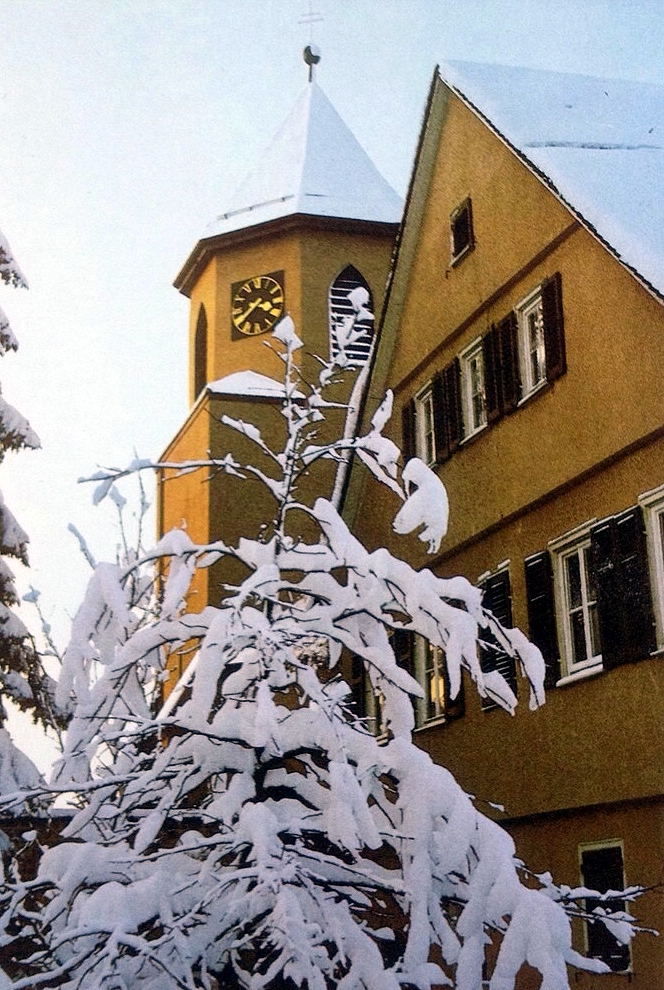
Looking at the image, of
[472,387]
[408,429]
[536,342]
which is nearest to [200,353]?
[408,429]

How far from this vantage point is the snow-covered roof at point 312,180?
1923 centimetres

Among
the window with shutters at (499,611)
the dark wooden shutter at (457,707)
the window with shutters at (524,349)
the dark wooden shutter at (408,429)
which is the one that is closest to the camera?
the window with shutters at (524,349)

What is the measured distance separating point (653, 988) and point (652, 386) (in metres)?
4.03

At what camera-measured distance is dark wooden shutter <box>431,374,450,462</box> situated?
42.4 ft

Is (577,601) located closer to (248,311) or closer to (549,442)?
(549,442)

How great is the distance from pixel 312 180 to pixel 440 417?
309 inches

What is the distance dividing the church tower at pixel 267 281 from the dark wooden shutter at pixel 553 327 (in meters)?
6.93

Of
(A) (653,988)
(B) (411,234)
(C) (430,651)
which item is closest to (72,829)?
(A) (653,988)

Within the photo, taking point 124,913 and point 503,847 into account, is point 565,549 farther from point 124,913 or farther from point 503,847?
point 124,913

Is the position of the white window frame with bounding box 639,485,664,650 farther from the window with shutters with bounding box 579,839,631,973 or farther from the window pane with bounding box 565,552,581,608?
the window with shutters with bounding box 579,839,631,973

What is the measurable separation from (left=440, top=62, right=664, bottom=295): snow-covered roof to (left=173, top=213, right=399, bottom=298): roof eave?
558 cm

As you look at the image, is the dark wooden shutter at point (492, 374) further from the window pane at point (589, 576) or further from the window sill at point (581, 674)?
the window sill at point (581, 674)

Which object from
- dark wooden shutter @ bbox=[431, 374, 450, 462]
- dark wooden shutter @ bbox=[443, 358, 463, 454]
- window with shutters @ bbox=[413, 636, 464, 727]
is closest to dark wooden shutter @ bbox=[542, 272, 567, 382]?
dark wooden shutter @ bbox=[443, 358, 463, 454]

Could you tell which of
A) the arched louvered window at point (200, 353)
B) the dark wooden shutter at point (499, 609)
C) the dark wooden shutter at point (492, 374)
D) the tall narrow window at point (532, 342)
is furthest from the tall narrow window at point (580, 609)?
the arched louvered window at point (200, 353)
